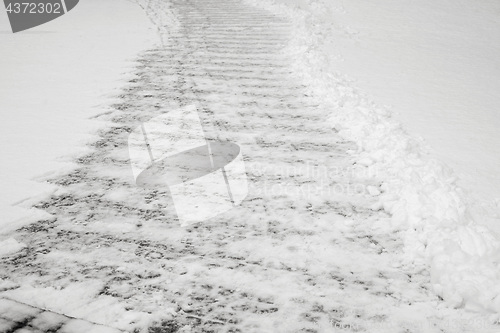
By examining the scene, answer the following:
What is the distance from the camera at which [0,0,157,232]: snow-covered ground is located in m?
2.60

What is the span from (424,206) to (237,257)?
1.18 metres

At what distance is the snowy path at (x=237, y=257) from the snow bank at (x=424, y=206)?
3.8 inches

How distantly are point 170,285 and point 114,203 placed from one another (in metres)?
0.83

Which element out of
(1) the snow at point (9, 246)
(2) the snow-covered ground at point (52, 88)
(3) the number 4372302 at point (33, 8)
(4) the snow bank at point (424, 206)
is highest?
(3) the number 4372302 at point (33, 8)

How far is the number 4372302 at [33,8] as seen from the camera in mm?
9141

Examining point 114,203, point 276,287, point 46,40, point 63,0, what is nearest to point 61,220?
point 114,203

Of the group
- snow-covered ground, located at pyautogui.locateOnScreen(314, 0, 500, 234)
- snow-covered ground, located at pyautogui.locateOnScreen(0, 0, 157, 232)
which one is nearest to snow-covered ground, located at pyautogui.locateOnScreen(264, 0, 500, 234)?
snow-covered ground, located at pyautogui.locateOnScreen(314, 0, 500, 234)

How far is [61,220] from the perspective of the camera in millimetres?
2156

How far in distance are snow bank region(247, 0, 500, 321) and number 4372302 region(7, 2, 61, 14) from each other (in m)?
8.42

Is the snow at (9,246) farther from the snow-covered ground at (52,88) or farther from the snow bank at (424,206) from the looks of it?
the snow bank at (424,206)

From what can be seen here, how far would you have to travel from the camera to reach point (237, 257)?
1907 millimetres

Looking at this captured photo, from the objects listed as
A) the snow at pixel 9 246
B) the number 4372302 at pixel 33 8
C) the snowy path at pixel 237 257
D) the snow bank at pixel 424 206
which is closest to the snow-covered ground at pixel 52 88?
the snow at pixel 9 246

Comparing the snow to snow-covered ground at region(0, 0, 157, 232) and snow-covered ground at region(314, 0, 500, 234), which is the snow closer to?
snow-covered ground at region(0, 0, 157, 232)

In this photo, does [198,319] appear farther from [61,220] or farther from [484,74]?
[484,74]
